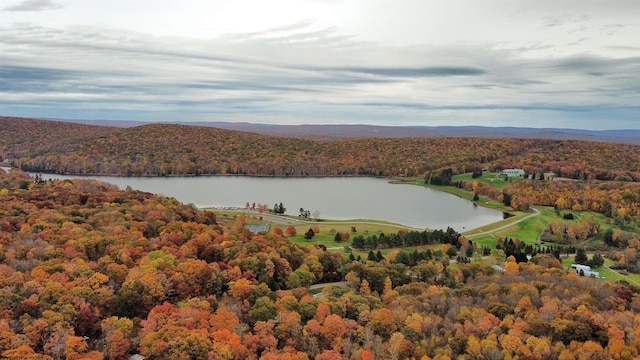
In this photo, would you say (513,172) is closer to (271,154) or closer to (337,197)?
(337,197)

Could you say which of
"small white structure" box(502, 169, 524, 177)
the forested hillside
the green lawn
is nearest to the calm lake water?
the forested hillside

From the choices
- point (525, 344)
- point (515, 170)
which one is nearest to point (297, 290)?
point (525, 344)

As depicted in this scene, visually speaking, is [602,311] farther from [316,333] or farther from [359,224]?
[359,224]

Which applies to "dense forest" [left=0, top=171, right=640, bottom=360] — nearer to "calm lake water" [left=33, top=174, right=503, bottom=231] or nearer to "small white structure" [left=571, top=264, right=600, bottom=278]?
"small white structure" [left=571, top=264, right=600, bottom=278]

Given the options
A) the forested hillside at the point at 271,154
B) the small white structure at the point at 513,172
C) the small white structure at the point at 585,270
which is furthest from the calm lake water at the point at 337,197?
the small white structure at the point at 585,270

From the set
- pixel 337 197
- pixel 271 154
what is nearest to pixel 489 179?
pixel 337 197

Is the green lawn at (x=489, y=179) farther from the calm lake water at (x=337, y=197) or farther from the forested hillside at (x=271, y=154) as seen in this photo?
the calm lake water at (x=337, y=197)
